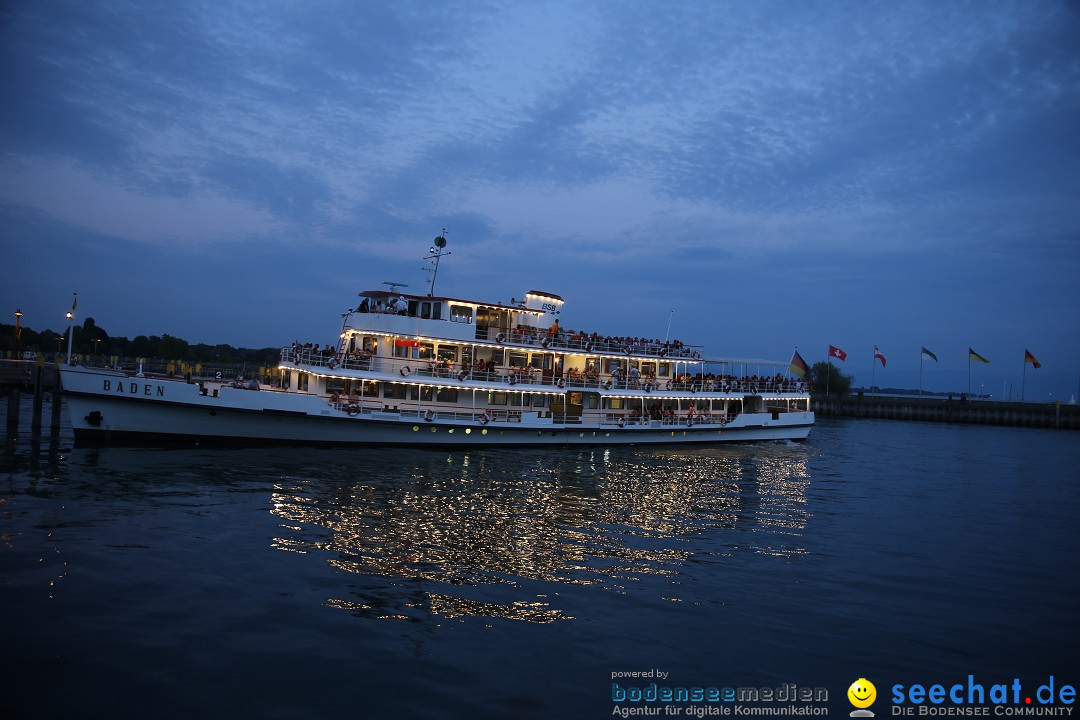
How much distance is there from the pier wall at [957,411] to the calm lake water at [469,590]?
209 ft

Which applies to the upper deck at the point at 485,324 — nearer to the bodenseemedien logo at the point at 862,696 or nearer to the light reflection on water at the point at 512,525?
the light reflection on water at the point at 512,525

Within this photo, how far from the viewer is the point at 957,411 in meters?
78.4

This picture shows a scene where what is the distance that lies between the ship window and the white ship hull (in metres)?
4.59

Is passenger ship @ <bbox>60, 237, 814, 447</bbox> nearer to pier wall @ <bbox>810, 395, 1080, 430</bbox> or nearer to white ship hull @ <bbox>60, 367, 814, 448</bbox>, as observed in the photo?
white ship hull @ <bbox>60, 367, 814, 448</bbox>

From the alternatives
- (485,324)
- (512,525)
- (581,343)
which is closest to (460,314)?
(485,324)

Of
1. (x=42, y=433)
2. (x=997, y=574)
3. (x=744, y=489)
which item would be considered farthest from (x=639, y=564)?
(x=42, y=433)

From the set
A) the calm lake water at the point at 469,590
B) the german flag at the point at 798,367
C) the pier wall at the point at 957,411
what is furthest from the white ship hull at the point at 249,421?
the pier wall at the point at 957,411

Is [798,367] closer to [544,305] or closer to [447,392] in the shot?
[544,305]

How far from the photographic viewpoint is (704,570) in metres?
13.4

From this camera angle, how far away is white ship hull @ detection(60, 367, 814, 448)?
2370 centimetres

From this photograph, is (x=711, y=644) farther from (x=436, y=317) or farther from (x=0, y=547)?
(x=436, y=317)

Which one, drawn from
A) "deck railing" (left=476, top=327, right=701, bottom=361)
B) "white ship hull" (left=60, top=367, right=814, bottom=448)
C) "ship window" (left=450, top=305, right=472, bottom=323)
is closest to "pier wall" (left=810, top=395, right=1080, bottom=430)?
"deck railing" (left=476, top=327, right=701, bottom=361)

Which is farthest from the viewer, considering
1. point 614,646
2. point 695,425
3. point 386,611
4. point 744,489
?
point 695,425

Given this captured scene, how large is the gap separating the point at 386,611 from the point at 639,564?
5.60m
